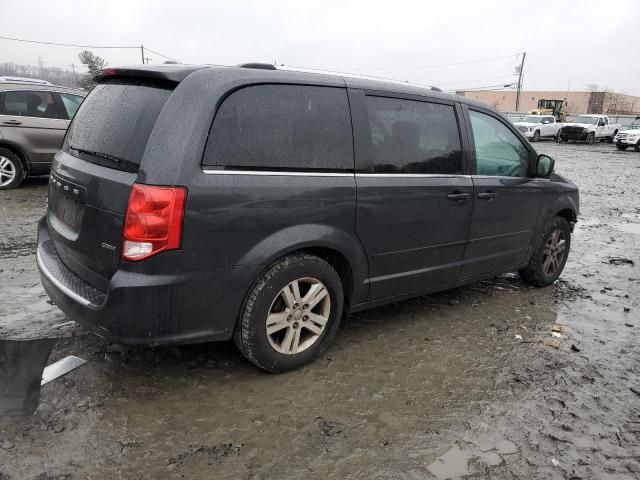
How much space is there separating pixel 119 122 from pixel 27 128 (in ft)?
21.6

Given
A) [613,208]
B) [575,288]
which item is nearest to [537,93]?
[613,208]

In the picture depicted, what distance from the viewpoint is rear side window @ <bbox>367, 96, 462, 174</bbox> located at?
3393mm

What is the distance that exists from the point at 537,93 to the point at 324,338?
3362 inches

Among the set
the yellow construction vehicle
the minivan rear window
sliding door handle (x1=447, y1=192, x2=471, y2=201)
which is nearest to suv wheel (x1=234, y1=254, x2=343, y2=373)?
the minivan rear window

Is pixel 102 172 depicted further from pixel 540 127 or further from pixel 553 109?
pixel 553 109

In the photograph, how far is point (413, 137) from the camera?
11.8 ft

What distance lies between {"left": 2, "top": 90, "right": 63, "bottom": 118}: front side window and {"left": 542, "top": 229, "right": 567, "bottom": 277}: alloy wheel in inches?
309

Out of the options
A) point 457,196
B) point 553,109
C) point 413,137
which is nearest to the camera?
point 413,137

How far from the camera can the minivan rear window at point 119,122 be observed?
268cm

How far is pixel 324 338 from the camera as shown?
336 cm

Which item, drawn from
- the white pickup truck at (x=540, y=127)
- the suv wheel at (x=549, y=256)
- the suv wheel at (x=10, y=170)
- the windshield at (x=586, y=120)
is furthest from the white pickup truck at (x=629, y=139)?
the suv wheel at (x=10, y=170)

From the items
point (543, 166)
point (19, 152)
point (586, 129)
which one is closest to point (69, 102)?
point (19, 152)

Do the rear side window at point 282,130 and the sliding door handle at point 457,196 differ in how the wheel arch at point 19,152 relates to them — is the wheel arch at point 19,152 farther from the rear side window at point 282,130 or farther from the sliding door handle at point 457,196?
the sliding door handle at point 457,196

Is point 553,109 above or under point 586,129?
above
